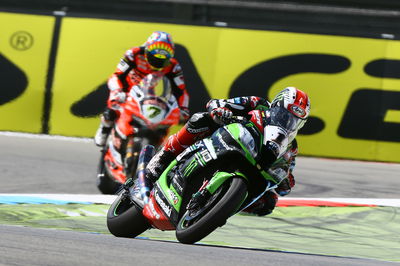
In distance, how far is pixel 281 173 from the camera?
6.28 meters

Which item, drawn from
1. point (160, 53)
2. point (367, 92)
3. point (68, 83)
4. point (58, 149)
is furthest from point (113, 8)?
point (160, 53)

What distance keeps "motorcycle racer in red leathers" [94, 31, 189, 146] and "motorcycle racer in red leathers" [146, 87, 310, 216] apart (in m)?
2.96

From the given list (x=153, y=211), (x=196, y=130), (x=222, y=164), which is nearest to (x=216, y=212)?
(x=222, y=164)

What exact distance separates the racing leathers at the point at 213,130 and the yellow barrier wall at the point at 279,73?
19.9 feet

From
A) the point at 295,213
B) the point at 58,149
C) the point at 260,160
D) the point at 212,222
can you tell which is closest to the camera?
the point at 212,222

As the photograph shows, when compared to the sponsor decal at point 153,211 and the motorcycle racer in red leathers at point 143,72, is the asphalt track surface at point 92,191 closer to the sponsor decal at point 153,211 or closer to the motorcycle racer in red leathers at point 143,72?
the sponsor decal at point 153,211

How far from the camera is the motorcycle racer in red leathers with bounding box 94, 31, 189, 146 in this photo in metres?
9.68

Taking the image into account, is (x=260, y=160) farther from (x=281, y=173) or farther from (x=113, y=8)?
(x=113, y=8)

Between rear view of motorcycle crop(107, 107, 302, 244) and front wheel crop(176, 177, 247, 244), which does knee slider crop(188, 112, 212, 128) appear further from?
front wheel crop(176, 177, 247, 244)

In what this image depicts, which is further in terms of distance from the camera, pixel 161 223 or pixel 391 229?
pixel 391 229

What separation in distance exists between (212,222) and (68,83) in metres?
7.51

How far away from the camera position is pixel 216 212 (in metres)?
5.77

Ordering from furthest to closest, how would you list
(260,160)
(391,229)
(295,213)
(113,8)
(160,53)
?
(113,8), (160,53), (295,213), (391,229), (260,160)

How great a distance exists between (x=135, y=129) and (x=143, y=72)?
0.85 metres
